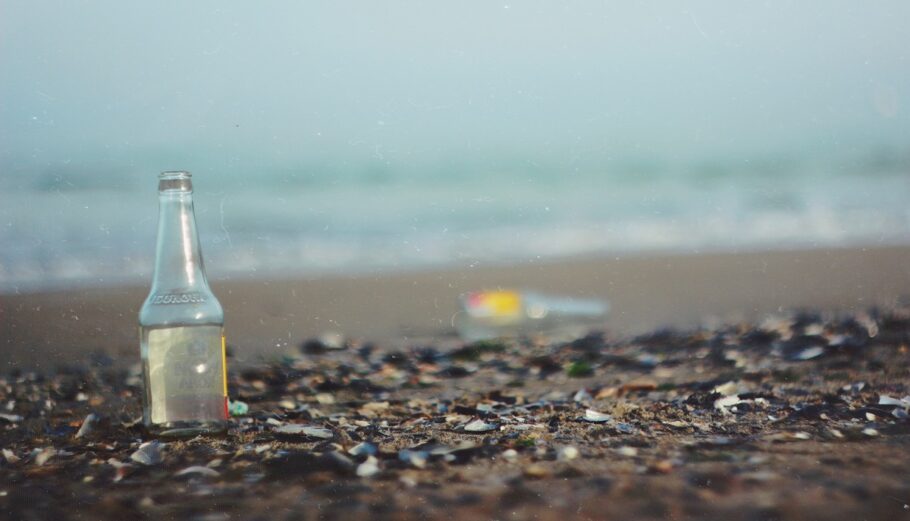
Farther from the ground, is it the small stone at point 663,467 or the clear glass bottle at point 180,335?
the clear glass bottle at point 180,335

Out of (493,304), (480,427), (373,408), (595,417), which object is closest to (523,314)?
(493,304)

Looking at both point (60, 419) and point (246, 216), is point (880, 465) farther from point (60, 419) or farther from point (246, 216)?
Answer: point (246, 216)

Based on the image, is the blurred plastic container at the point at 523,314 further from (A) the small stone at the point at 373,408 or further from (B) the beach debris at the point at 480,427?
(B) the beach debris at the point at 480,427

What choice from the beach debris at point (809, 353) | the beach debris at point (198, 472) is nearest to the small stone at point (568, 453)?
the beach debris at point (198, 472)

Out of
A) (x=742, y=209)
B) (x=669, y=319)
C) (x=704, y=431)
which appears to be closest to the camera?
(x=704, y=431)

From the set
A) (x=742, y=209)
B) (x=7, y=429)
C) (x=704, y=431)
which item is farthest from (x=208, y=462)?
(x=742, y=209)

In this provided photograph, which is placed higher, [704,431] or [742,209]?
[742,209]

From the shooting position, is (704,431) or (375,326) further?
(375,326)

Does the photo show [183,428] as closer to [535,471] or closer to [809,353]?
[535,471]
